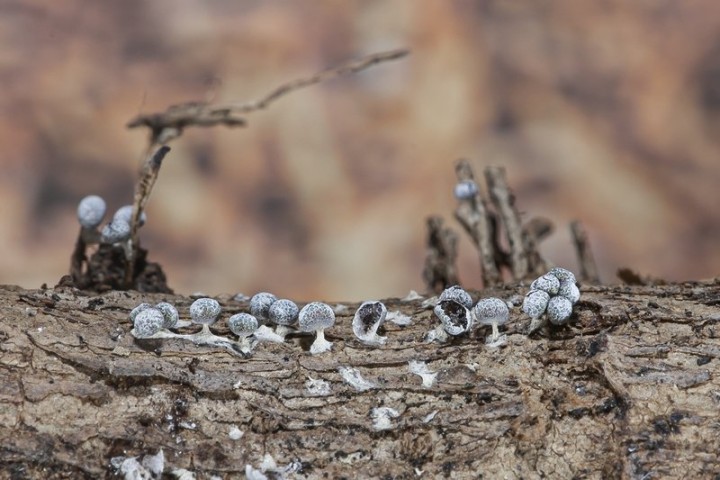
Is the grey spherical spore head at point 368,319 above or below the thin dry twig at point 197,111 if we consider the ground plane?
below

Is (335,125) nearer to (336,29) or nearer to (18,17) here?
(336,29)

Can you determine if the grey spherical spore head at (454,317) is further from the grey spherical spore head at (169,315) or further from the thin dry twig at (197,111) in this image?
the thin dry twig at (197,111)

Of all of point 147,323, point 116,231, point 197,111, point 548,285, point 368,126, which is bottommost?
point 147,323

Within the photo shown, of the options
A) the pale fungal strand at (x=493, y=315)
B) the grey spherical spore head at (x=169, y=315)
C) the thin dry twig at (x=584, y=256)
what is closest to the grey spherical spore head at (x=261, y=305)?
the grey spherical spore head at (x=169, y=315)

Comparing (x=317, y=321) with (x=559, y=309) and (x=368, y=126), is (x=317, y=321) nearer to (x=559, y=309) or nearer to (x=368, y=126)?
(x=559, y=309)

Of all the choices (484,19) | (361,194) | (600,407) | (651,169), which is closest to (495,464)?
(600,407)

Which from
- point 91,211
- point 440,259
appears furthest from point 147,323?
point 440,259
